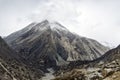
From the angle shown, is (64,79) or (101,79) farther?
(64,79)

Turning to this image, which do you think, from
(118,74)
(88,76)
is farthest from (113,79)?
(88,76)

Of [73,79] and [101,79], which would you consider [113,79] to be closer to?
[101,79]

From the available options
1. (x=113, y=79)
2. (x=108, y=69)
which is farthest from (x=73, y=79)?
(x=113, y=79)

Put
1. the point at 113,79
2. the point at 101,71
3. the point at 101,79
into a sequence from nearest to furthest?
1. the point at 113,79
2. the point at 101,79
3. the point at 101,71

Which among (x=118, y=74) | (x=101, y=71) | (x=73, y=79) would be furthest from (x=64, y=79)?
(x=118, y=74)

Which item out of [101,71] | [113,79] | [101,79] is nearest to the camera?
[113,79]

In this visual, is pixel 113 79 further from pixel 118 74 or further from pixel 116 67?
pixel 116 67

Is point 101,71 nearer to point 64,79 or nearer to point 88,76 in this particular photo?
point 88,76

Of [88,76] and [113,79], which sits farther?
[88,76]
